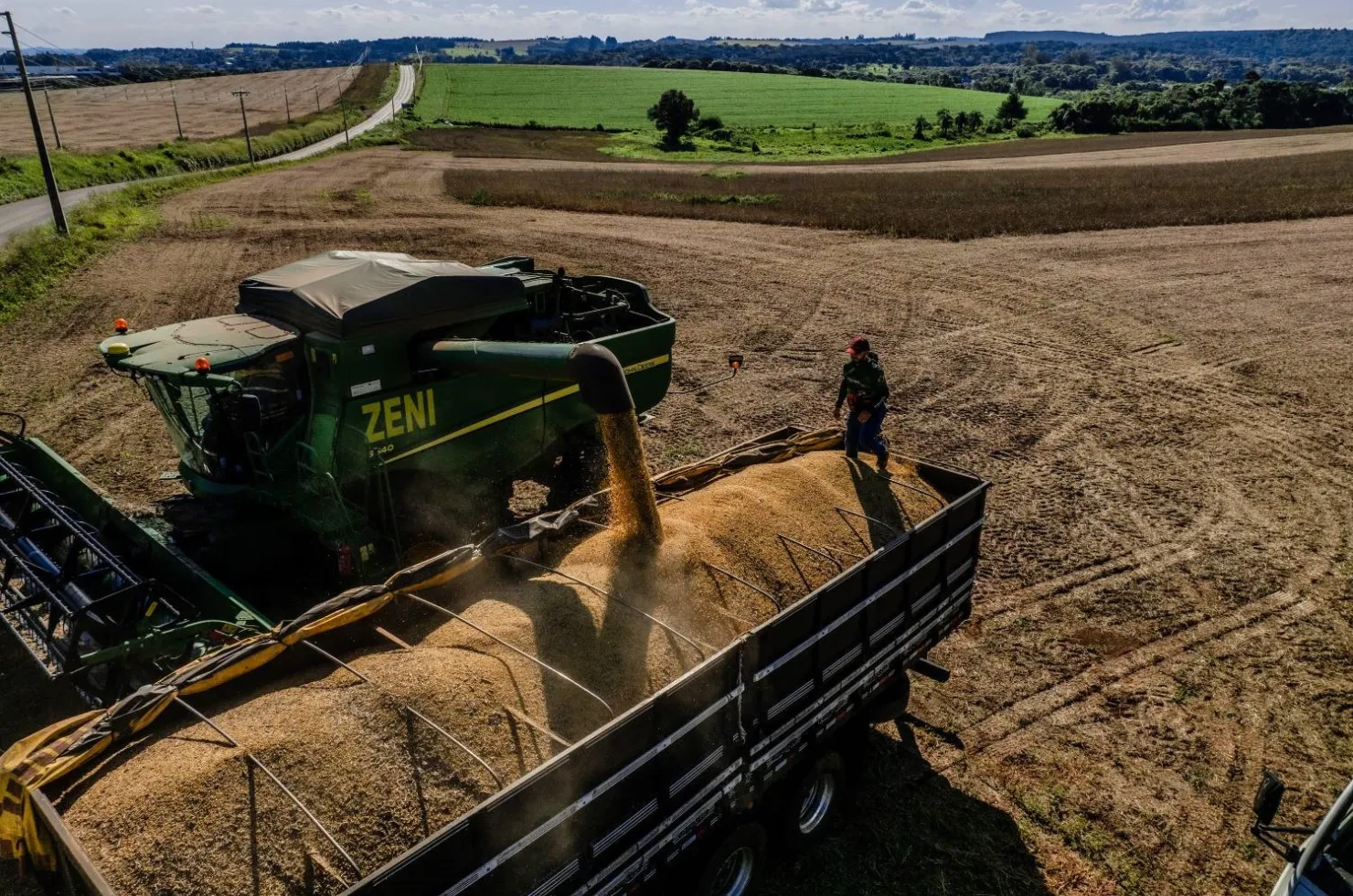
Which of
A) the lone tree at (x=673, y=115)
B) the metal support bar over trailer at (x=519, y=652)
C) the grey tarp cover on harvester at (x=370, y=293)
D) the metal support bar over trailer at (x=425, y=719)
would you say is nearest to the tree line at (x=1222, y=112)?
the lone tree at (x=673, y=115)

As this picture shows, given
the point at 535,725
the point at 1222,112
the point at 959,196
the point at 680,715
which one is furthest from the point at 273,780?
the point at 1222,112

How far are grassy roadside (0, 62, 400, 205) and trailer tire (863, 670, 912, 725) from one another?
151 feet

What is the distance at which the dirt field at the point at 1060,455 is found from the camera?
6.63 meters

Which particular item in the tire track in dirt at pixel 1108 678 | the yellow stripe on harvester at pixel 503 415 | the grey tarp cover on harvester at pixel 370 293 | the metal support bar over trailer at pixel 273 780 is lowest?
the tire track in dirt at pixel 1108 678

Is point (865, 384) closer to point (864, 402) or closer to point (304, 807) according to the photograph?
point (864, 402)

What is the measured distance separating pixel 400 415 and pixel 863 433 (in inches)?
172

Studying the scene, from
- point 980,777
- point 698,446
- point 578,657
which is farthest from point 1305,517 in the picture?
point 578,657

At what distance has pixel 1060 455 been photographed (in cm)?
1295

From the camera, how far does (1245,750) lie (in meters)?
7.25

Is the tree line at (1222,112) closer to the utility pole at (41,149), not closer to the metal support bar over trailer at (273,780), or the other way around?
the utility pole at (41,149)

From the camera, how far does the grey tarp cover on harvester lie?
7.41 m

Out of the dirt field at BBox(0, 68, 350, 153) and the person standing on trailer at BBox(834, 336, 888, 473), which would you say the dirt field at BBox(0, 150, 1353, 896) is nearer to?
the person standing on trailer at BBox(834, 336, 888, 473)

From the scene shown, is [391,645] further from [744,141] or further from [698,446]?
[744,141]

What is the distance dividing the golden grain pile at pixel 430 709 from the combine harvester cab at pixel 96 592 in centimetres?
154
